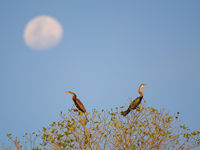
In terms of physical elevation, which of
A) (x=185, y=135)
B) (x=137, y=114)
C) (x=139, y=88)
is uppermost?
(x=139, y=88)

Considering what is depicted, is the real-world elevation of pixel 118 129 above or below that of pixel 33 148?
above

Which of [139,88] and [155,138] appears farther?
[139,88]

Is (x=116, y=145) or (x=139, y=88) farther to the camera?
(x=139, y=88)

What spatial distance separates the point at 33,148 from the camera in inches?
446

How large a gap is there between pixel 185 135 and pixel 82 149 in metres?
4.54

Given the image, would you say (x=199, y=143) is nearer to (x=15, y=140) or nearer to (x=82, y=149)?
(x=82, y=149)

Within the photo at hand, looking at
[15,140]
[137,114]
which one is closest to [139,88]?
[137,114]

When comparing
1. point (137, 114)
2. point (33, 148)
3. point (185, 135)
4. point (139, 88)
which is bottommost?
point (33, 148)

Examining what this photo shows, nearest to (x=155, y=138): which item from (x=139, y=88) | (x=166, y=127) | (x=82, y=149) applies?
(x=166, y=127)

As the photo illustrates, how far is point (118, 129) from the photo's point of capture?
11406mm

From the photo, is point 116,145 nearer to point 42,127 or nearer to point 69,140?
point 69,140

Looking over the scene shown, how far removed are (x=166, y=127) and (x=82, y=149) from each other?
12.6 feet

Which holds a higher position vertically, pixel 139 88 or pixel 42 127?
pixel 139 88

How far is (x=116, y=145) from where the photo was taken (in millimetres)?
11211
